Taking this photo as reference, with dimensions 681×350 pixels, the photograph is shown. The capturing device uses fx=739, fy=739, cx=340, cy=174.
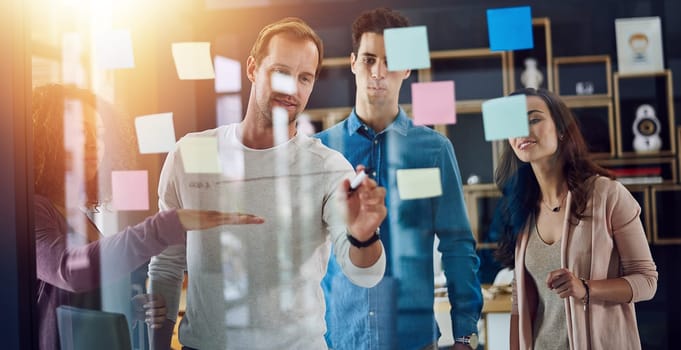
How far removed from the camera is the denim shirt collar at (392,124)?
202cm

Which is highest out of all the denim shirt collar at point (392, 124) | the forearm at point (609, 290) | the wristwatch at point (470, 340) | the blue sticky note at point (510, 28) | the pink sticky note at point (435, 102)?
the blue sticky note at point (510, 28)

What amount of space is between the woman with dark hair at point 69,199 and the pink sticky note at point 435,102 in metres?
0.93

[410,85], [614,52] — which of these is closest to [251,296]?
[410,85]

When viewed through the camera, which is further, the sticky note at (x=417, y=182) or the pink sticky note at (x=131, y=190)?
the pink sticky note at (x=131, y=190)

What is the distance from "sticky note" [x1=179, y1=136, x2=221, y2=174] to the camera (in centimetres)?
216

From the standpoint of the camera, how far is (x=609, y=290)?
1.91 m

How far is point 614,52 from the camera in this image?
6.32 ft

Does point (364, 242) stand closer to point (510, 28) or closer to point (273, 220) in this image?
point (273, 220)

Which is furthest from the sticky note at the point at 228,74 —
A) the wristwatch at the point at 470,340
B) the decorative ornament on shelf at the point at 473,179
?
the wristwatch at the point at 470,340

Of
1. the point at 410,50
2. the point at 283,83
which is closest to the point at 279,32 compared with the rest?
the point at 283,83

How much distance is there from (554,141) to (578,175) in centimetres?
11

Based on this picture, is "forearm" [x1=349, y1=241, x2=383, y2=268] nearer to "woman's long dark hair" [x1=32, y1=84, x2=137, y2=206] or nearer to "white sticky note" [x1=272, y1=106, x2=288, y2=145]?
"white sticky note" [x1=272, y1=106, x2=288, y2=145]

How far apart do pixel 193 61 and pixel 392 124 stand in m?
0.62

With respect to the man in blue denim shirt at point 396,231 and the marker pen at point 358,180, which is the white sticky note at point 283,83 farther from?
the marker pen at point 358,180
